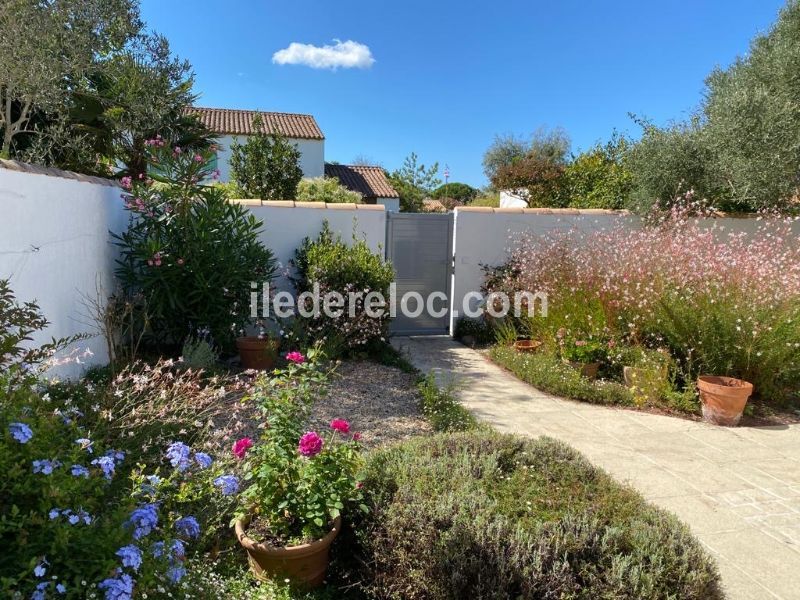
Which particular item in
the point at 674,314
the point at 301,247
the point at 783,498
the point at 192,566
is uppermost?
the point at 301,247

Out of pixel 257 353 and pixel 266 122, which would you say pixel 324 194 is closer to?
pixel 257 353

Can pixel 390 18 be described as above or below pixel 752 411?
above

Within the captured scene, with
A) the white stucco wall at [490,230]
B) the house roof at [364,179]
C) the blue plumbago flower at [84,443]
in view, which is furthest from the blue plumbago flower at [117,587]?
the house roof at [364,179]

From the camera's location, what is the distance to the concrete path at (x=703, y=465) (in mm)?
2961

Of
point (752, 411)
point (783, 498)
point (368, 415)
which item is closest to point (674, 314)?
point (752, 411)

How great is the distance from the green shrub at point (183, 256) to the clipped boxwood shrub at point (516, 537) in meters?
4.01

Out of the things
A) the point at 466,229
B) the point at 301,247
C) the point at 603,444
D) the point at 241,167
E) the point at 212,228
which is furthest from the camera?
the point at 241,167

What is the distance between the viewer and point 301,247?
7.76 metres

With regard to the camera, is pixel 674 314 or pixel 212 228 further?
pixel 212 228

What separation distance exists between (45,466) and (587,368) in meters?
5.89

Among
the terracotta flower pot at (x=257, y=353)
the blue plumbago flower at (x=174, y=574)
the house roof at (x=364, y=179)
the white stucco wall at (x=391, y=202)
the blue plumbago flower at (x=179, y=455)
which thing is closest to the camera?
the blue plumbago flower at (x=174, y=574)

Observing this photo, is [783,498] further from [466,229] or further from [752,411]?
[466,229]

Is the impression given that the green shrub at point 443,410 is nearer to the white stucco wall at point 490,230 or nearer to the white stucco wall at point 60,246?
the white stucco wall at point 60,246

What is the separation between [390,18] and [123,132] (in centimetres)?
691
